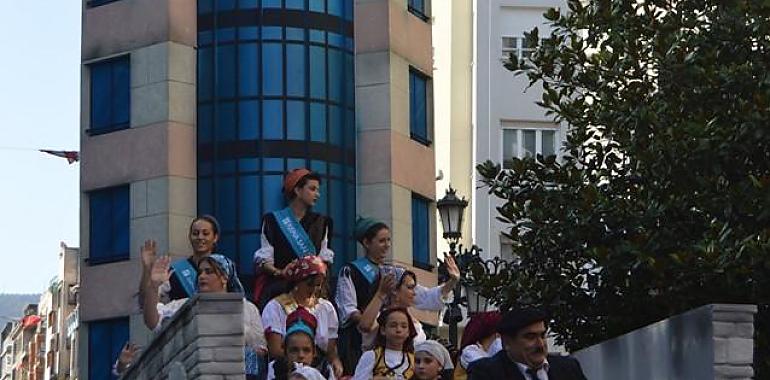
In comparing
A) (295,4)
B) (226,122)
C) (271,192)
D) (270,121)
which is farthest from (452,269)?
(295,4)

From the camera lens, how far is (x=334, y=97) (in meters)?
41.8

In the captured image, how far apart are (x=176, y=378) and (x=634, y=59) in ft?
24.4

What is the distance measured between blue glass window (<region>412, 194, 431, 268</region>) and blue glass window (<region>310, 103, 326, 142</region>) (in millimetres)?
2781

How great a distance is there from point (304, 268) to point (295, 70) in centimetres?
2599

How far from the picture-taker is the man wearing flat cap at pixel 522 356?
38.0ft

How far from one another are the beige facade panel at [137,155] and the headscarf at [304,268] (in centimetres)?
2593

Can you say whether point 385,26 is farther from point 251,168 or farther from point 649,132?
point 649,132

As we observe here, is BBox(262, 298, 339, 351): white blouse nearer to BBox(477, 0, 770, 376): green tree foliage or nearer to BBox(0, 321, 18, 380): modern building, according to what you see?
BBox(477, 0, 770, 376): green tree foliage

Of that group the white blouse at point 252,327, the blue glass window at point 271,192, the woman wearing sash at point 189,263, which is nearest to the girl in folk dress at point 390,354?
the white blouse at point 252,327

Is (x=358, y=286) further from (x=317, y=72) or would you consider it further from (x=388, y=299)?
(x=317, y=72)

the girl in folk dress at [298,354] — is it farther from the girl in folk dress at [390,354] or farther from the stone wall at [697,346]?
the stone wall at [697,346]

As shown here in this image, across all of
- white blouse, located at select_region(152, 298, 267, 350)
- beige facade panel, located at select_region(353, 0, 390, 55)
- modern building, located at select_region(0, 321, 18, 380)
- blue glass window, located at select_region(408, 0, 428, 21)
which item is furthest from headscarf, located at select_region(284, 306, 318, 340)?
modern building, located at select_region(0, 321, 18, 380)

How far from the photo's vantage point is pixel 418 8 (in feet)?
146

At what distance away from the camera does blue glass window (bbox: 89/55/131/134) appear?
138ft
